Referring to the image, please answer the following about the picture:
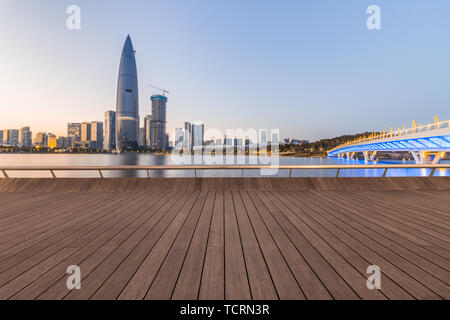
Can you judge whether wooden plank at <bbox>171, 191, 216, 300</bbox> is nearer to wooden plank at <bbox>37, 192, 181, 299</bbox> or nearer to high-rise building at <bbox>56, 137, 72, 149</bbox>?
wooden plank at <bbox>37, 192, 181, 299</bbox>

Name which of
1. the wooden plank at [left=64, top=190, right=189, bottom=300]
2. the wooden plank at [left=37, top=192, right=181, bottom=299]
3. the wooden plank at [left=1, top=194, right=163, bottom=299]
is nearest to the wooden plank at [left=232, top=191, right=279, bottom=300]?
the wooden plank at [left=64, top=190, right=189, bottom=300]

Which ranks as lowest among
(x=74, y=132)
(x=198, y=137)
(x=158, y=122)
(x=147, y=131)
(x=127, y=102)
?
(x=198, y=137)

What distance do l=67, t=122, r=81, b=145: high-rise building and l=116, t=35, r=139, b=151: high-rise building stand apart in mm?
25859

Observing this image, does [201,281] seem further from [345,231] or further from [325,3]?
[325,3]

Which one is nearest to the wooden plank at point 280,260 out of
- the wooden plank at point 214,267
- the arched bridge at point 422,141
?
the wooden plank at point 214,267

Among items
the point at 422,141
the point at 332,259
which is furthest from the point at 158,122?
the point at 332,259

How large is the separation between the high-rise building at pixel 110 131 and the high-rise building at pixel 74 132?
15.0 m

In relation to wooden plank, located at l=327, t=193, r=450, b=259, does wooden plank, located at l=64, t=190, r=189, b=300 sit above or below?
above

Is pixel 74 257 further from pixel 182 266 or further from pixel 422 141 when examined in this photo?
pixel 422 141

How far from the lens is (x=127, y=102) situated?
129 meters

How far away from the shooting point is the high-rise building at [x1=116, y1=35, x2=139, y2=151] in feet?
383

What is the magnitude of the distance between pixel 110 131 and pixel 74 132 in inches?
789

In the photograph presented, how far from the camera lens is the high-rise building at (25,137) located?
11689 cm

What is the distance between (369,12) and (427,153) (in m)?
47.4
